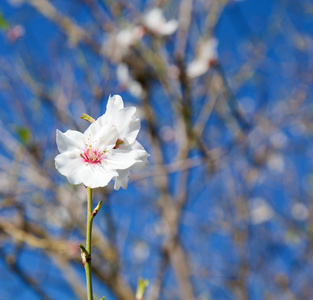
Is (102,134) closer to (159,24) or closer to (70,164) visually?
(70,164)

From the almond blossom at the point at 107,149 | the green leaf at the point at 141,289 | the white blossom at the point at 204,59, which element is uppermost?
the white blossom at the point at 204,59

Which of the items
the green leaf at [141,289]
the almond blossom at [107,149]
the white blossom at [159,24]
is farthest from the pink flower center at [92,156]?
the white blossom at [159,24]

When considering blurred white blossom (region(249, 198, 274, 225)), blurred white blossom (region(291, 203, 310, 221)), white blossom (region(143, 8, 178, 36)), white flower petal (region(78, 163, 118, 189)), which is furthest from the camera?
blurred white blossom (region(249, 198, 274, 225))

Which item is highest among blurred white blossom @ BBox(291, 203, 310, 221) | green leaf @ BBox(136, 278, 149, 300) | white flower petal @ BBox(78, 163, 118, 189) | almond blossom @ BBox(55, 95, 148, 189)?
blurred white blossom @ BBox(291, 203, 310, 221)

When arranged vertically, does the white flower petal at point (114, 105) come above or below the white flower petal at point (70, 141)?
above

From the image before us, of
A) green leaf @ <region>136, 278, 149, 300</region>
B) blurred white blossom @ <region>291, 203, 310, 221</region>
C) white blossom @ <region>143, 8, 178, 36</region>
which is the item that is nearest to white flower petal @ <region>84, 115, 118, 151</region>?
green leaf @ <region>136, 278, 149, 300</region>

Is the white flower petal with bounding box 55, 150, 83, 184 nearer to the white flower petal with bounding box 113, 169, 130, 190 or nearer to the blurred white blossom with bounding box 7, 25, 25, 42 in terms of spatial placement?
the white flower petal with bounding box 113, 169, 130, 190

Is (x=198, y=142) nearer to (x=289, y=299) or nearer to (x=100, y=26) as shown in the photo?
(x=100, y=26)

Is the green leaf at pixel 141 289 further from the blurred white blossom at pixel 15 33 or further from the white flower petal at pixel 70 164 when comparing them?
the blurred white blossom at pixel 15 33
